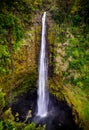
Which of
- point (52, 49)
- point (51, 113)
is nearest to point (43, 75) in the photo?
point (52, 49)

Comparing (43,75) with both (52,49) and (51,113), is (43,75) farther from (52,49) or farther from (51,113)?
(51,113)

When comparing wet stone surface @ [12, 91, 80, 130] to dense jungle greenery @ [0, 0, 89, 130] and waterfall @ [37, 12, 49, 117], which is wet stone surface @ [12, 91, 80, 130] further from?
dense jungle greenery @ [0, 0, 89, 130]

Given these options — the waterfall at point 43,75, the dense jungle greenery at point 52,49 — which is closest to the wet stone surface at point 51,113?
the waterfall at point 43,75

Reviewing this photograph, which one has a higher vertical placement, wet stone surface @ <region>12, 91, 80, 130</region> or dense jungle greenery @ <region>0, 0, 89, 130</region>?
dense jungle greenery @ <region>0, 0, 89, 130</region>

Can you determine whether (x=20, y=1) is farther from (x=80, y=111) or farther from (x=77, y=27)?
(x=80, y=111)

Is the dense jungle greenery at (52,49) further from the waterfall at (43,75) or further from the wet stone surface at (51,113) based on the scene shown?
the wet stone surface at (51,113)

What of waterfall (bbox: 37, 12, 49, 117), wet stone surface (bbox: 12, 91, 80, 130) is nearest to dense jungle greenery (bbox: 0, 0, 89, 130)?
waterfall (bbox: 37, 12, 49, 117)

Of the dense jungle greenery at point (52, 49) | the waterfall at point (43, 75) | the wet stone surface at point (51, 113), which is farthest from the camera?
the waterfall at point (43, 75)

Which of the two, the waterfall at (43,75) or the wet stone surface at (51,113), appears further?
the waterfall at (43,75)
